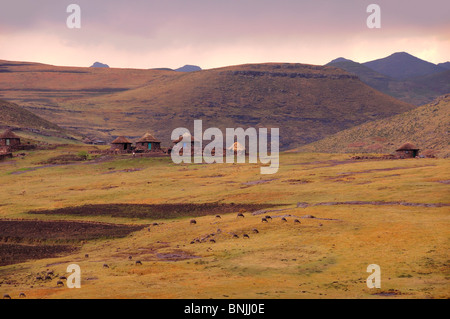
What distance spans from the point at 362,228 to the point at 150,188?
129 ft

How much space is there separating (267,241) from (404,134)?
10481 cm

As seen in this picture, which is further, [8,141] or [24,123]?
A: [24,123]

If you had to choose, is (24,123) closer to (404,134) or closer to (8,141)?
(8,141)

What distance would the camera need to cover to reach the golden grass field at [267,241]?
94.6ft

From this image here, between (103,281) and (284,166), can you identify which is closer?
(103,281)

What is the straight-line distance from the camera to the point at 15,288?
31359 mm

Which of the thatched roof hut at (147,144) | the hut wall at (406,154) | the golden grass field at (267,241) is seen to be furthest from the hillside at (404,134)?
the thatched roof hut at (147,144)

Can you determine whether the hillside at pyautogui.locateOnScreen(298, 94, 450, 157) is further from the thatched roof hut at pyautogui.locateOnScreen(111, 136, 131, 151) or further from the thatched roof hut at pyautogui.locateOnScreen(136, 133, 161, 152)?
the thatched roof hut at pyautogui.locateOnScreen(111, 136, 131, 151)

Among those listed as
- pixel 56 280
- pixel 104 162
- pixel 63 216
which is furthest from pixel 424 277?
pixel 104 162

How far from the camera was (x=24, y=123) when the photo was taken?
166750 mm

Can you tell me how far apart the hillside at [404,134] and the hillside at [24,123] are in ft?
227

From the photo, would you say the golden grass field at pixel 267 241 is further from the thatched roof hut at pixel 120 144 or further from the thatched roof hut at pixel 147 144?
the thatched roof hut at pixel 147 144

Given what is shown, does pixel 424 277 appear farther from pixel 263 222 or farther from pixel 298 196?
pixel 298 196

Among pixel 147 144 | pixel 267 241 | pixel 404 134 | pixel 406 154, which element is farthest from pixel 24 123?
pixel 267 241
